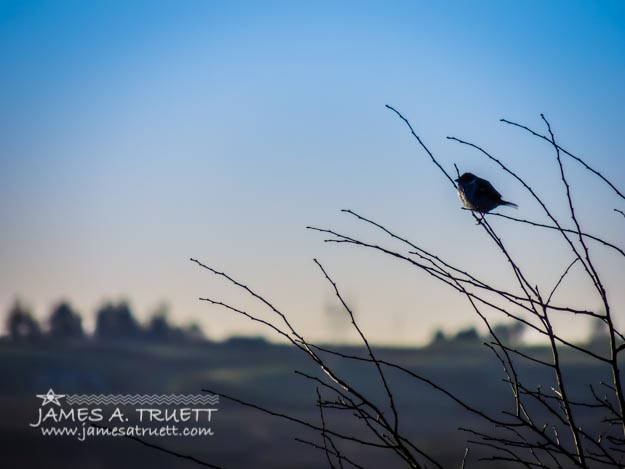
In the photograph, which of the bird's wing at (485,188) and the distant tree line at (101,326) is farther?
the distant tree line at (101,326)

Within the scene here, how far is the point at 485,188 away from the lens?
218 inches

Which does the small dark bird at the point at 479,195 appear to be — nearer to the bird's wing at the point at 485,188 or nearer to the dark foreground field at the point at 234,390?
the bird's wing at the point at 485,188

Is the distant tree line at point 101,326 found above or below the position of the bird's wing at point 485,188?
above

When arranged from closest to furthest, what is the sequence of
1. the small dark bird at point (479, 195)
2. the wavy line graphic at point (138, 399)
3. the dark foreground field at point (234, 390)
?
the small dark bird at point (479, 195) → the dark foreground field at point (234, 390) → the wavy line graphic at point (138, 399)

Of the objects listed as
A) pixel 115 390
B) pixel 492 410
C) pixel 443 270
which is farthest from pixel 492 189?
pixel 115 390

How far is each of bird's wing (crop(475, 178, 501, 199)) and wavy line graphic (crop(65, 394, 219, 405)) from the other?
50.1 m

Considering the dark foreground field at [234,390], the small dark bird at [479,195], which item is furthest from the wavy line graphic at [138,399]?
the small dark bird at [479,195]

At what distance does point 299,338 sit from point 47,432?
49131 mm

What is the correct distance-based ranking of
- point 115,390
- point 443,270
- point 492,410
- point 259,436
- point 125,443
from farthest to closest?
point 115,390, point 492,410, point 259,436, point 125,443, point 443,270

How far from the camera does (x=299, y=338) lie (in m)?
2.29

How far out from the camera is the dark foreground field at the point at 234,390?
1716 inches

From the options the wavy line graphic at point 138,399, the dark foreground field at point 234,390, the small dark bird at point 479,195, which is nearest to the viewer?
the small dark bird at point 479,195

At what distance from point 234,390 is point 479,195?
5724 cm

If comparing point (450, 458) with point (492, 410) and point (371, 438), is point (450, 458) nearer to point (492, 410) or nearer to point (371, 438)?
point (371, 438)
